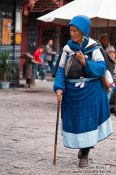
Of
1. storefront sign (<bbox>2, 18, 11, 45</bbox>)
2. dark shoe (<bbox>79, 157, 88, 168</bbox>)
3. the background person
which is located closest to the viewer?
dark shoe (<bbox>79, 157, 88, 168</bbox>)

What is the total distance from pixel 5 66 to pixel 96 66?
12.0 m

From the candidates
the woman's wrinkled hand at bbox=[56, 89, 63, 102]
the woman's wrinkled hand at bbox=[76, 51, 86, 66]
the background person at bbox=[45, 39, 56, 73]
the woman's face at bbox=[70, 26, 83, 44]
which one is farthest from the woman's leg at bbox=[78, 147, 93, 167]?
the background person at bbox=[45, 39, 56, 73]

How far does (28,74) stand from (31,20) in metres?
7.09

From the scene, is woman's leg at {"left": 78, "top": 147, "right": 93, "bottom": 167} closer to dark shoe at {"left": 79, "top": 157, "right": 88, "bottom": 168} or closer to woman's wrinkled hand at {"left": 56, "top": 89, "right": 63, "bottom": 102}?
dark shoe at {"left": 79, "top": 157, "right": 88, "bottom": 168}

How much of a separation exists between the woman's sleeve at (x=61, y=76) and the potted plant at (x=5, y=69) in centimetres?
1172

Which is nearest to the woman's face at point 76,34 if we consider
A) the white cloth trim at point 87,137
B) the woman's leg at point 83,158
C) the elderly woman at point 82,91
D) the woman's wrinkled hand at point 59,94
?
the elderly woman at point 82,91

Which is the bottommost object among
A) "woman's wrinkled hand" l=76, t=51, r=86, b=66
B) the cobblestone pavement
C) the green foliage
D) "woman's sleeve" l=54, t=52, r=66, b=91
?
the green foliage

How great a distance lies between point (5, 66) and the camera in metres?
18.8

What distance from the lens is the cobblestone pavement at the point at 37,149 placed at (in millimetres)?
7047

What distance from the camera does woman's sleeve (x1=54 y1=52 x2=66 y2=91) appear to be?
7.09 metres

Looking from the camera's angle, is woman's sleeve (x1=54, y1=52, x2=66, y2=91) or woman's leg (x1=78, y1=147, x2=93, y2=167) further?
woman's leg (x1=78, y1=147, x2=93, y2=167)

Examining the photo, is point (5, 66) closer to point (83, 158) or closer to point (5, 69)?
point (5, 69)

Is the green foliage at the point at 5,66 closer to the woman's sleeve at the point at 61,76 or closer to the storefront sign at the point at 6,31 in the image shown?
the storefront sign at the point at 6,31

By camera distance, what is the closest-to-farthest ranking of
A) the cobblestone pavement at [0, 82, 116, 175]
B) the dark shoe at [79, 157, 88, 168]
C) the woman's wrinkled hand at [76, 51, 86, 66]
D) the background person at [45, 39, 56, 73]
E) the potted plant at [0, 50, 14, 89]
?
the woman's wrinkled hand at [76, 51, 86, 66], the cobblestone pavement at [0, 82, 116, 175], the dark shoe at [79, 157, 88, 168], the potted plant at [0, 50, 14, 89], the background person at [45, 39, 56, 73]
